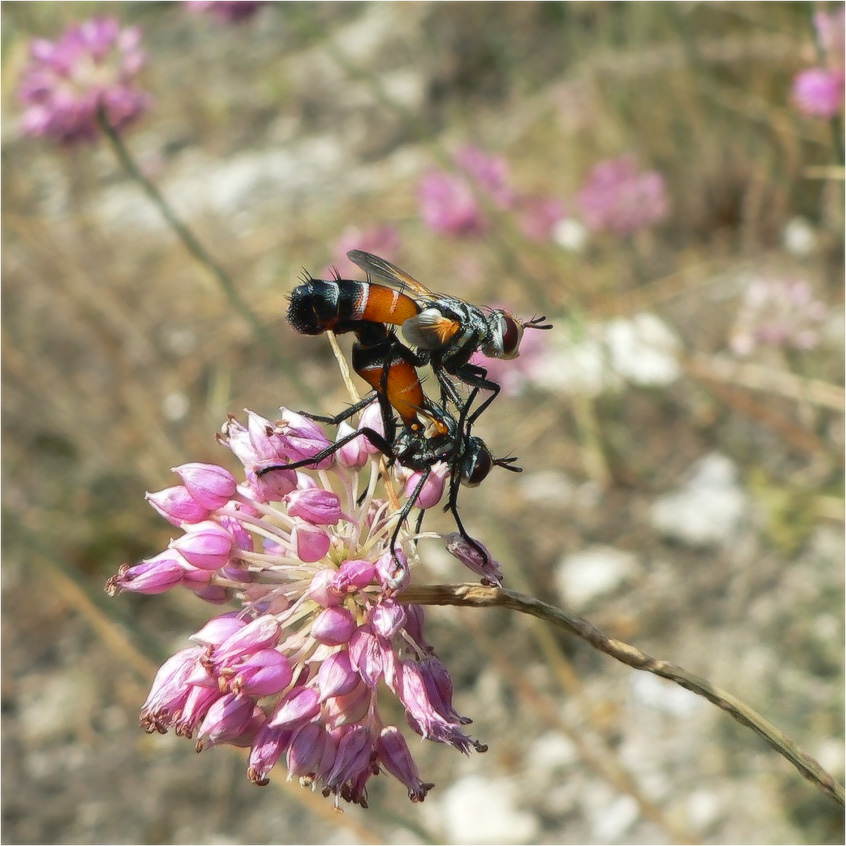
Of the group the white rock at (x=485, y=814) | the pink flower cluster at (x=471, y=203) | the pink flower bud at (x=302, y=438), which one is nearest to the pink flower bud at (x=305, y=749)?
the pink flower bud at (x=302, y=438)

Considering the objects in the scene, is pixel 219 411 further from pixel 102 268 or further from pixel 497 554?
pixel 102 268

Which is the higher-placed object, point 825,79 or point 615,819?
point 825,79

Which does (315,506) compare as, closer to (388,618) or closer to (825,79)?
(388,618)

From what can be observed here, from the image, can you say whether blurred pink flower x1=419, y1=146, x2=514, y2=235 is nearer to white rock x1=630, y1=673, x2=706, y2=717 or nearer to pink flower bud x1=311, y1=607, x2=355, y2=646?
white rock x1=630, y1=673, x2=706, y2=717

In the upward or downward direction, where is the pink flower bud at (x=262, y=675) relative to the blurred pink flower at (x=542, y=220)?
downward

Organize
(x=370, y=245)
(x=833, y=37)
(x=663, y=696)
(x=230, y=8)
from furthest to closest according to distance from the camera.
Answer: (x=370, y=245)
(x=230, y=8)
(x=663, y=696)
(x=833, y=37)

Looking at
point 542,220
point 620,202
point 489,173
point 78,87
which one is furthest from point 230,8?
point 620,202

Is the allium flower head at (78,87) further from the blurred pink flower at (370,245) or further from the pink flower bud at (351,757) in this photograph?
the pink flower bud at (351,757)
